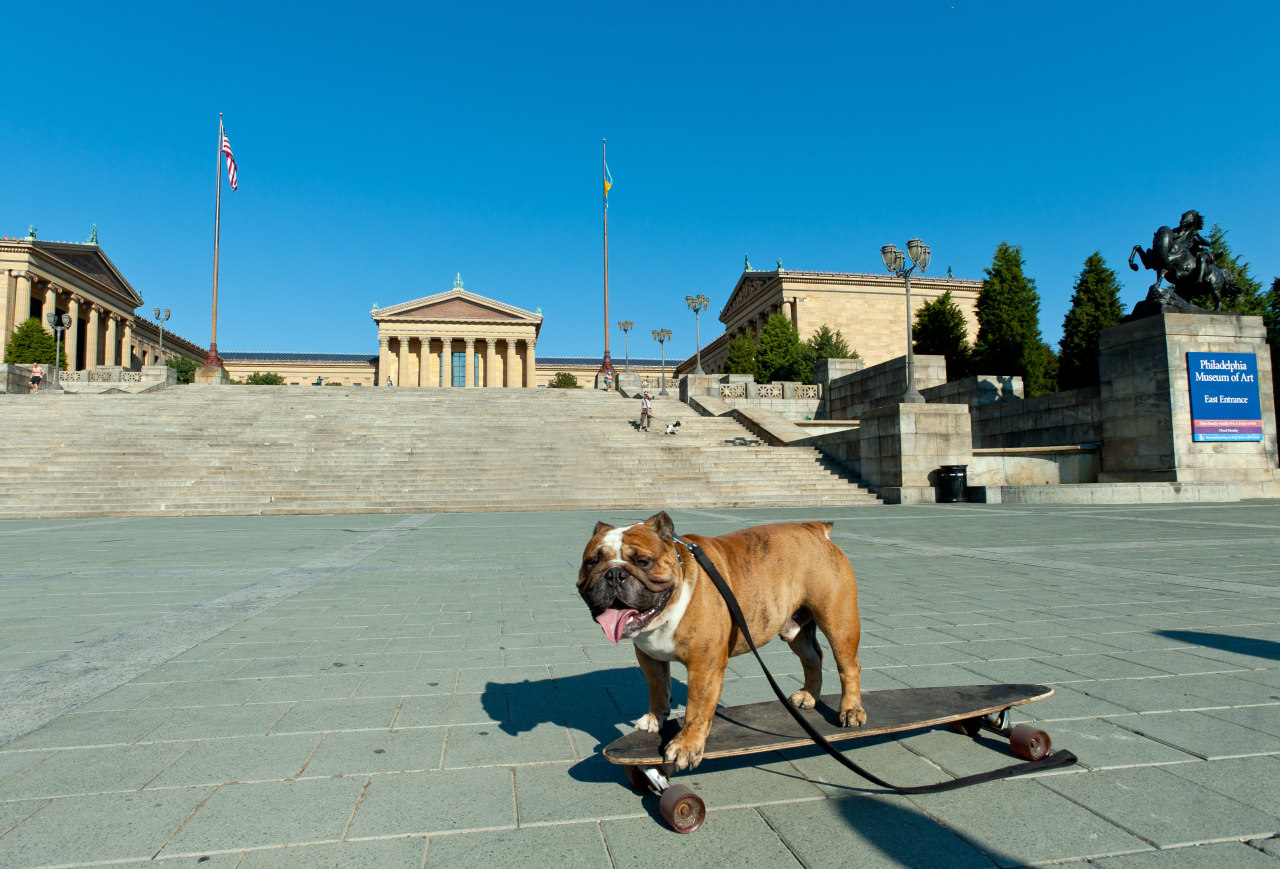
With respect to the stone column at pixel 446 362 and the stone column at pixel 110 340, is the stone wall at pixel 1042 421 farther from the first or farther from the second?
the stone column at pixel 110 340

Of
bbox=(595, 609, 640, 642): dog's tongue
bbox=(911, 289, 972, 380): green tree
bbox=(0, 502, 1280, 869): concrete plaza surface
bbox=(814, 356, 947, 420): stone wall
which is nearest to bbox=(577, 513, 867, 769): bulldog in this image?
bbox=(595, 609, 640, 642): dog's tongue

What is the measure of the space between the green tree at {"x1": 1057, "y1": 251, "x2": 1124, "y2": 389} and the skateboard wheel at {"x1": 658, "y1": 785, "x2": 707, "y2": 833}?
40.7 meters

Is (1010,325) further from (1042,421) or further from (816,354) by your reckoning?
(1042,421)

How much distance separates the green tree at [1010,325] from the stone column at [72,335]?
68339mm

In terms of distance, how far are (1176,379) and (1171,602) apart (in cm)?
1607

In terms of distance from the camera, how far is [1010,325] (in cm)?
4134

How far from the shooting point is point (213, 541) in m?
11.1

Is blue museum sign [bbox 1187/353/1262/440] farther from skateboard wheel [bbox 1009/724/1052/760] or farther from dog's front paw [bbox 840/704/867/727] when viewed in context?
dog's front paw [bbox 840/704/867/727]

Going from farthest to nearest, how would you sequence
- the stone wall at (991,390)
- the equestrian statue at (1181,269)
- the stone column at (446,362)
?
the stone column at (446,362), the stone wall at (991,390), the equestrian statue at (1181,269)

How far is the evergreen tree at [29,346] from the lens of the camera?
49875 millimetres

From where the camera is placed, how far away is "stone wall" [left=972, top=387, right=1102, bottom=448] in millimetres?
21344

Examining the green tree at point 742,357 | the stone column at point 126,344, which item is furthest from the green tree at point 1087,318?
the stone column at point 126,344

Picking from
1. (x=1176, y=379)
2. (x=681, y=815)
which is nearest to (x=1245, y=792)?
(x=681, y=815)

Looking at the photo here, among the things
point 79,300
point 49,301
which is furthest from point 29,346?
point 79,300
